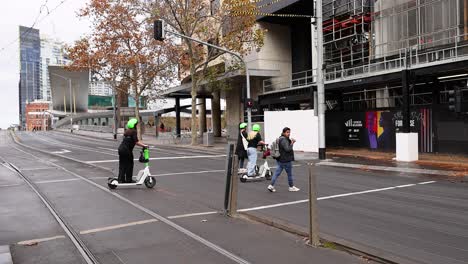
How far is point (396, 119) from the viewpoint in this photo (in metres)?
24.3

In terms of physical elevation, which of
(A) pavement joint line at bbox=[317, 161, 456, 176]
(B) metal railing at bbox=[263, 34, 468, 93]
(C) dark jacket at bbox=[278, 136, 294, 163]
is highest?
(B) metal railing at bbox=[263, 34, 468, 93]

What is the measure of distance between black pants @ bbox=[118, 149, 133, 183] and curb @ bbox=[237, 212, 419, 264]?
15.1 feet

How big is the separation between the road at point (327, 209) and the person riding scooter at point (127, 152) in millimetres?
384

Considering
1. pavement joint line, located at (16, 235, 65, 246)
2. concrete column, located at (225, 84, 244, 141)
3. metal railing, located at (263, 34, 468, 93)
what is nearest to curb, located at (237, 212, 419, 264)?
pavement joint line, located at (16, 235, 65, 246)

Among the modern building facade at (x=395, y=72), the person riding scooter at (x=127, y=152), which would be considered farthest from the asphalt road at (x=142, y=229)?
the modern building facade at (x=395, y=72)

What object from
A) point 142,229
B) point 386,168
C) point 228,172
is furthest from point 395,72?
point 142,229

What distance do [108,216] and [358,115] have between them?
2116cm

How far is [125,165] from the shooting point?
11.6 meters

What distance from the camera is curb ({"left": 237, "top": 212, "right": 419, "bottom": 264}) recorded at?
555 cm

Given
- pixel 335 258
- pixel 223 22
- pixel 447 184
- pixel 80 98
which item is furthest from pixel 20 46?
pixel 80 98

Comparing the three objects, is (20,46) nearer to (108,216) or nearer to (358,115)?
(358,115)

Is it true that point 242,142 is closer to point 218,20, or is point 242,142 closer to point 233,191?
point 233,191

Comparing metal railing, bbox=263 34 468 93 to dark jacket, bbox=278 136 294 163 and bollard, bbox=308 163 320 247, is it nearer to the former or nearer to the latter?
dark jacket, bbox=278 136 294 163

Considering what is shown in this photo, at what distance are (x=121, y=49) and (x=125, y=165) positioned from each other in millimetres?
33690
